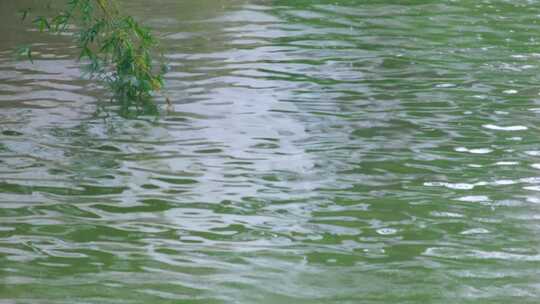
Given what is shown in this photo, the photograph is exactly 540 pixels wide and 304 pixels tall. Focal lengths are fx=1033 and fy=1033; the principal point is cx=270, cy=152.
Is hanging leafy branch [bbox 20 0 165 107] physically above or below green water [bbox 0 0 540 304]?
above

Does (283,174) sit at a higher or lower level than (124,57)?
lower

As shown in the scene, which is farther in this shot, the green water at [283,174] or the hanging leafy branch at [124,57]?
the hanging leafy branch at [124,57]

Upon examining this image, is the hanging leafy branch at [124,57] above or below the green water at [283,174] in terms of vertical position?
above

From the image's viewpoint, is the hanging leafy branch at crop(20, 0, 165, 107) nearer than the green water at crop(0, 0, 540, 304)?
No

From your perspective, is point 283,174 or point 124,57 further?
point 124,57

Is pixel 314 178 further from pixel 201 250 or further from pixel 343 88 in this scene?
pixel 343 88

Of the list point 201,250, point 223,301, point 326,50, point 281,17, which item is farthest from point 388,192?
point 281,17

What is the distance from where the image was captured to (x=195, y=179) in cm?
812

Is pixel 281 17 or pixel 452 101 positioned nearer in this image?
pixel 452 101

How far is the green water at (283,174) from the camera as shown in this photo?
20.6ft

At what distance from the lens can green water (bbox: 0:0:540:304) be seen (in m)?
6.27

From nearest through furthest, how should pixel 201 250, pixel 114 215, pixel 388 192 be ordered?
pixel 201 250, pixel 114 215, pixel 388 192

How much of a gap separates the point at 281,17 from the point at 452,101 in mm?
5321

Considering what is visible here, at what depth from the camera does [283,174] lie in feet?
27.1
